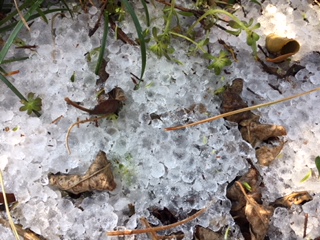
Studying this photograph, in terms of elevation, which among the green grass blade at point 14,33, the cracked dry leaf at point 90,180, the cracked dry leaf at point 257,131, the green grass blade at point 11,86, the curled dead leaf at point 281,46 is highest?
the green grass blade at point 14,33

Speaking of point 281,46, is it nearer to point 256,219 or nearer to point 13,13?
point 256,219

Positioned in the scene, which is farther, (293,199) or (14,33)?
(293,199)

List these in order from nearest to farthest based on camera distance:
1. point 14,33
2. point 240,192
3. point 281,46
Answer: point 14,33, point 240,192, point 281,46

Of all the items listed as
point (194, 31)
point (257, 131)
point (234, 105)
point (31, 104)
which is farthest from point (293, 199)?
point (31, 104)

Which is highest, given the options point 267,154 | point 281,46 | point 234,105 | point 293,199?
point 281,46

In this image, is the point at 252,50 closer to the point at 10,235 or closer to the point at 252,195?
the point at 252,195

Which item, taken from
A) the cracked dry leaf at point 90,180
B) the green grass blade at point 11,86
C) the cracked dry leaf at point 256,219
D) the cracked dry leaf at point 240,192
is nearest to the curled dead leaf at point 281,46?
the cracked dry leaf at point 240,192

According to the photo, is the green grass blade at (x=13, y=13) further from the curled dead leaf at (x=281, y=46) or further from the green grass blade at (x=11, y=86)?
the curled dead leaf at (x=281, y=46)
